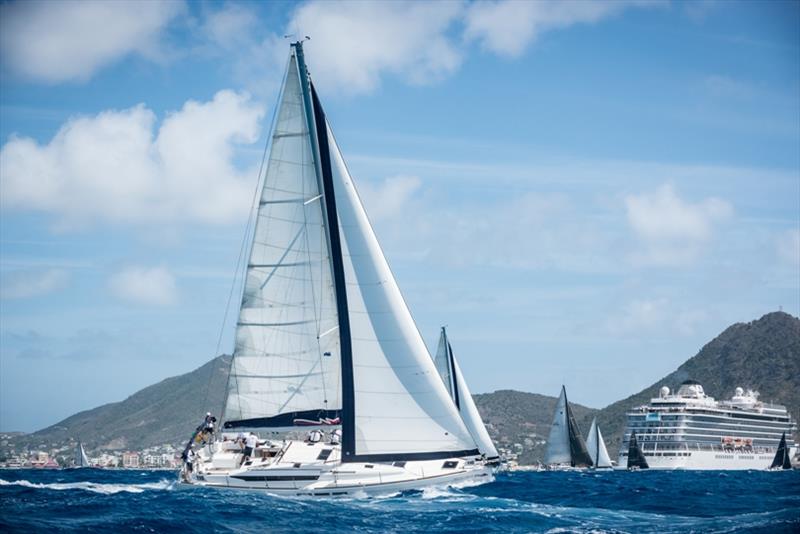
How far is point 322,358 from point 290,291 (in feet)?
9.86

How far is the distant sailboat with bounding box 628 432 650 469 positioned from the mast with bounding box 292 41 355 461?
3515 inches

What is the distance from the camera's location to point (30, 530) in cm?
2278

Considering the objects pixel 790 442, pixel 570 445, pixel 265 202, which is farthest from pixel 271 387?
pixel 790 442

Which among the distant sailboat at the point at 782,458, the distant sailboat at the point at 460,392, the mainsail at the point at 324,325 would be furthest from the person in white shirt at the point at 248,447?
the distant sailboat at the point at 782,458

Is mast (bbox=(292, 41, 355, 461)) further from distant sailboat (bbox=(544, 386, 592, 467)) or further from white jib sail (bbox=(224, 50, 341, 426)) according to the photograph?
distant sailboat (bbox=(544, 386, 592, 467))

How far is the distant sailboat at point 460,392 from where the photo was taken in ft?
227

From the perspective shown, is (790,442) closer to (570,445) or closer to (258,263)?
(570,445)

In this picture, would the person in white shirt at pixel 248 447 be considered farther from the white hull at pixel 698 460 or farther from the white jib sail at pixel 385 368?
the white hull at pixel 698 460

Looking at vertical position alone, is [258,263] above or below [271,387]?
above

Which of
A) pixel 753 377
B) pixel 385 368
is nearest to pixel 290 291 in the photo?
pixel 385 368

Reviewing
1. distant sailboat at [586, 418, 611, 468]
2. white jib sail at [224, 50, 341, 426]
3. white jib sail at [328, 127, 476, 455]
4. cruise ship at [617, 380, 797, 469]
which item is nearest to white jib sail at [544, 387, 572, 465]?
distant sailboat at [586, 418, 611, 468]

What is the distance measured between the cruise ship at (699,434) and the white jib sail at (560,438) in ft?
56.7

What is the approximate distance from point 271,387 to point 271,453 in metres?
2.69

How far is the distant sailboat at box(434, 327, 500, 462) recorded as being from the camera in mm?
69188
